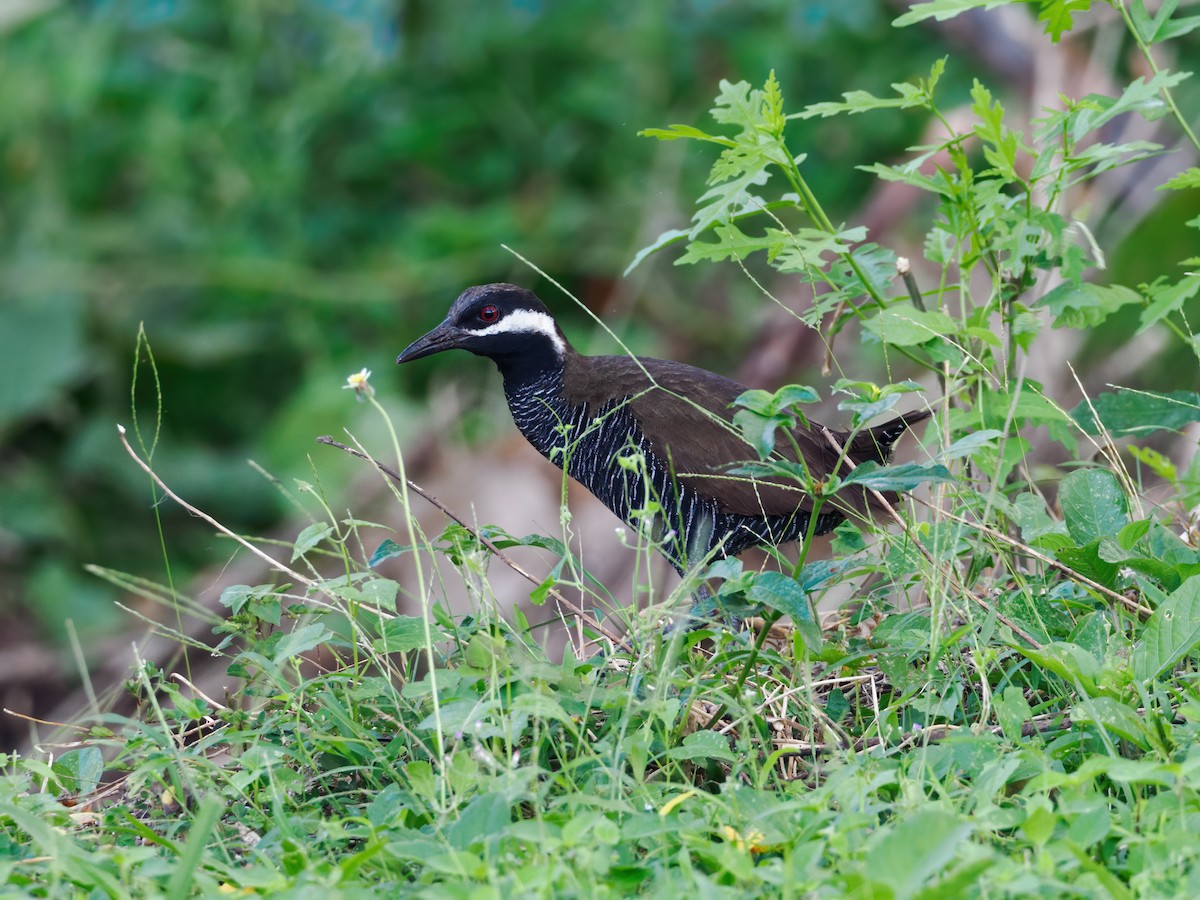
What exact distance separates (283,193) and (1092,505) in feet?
18.8

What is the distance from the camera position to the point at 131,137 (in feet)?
27.4

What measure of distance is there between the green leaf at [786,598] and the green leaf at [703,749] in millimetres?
261

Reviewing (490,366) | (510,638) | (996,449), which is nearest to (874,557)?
(996,449)

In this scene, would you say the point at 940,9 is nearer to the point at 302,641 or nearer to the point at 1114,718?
the point at 1114,718

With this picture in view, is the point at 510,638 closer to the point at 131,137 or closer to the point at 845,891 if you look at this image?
the point at 845,891

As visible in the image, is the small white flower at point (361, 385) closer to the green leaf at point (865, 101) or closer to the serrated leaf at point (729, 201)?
the serrated leaf at point (729, 201)

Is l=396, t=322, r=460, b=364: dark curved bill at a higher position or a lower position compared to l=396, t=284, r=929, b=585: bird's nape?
higher

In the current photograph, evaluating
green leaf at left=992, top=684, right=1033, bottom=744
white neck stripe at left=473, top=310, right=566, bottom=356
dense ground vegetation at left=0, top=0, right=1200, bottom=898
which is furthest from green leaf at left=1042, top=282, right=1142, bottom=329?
white neck stripe at left=473, top=310, right=566, bottom=356

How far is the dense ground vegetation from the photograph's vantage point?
239cm

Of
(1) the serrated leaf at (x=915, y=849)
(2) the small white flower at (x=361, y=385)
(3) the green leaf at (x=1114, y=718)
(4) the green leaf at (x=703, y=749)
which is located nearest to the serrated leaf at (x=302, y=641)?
(2) the small white flower at (x=361, y=385)

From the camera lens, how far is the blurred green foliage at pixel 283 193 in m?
7.45

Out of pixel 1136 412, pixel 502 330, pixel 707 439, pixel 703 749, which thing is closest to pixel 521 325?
pixel 502 330

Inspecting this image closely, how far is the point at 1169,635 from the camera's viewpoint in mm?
2910

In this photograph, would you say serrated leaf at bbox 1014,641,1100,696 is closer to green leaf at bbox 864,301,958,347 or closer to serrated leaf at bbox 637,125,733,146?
green leaf at bbox 864,301,958,347
